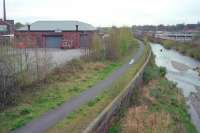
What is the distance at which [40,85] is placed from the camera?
1723 centimetres

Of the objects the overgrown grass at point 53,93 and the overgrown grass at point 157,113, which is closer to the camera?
the overgrown grass at point 53,93

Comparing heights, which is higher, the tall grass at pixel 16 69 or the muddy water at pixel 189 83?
the tall grass at pixel 16 69

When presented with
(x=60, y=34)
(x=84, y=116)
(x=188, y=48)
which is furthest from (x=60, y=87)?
(x=188, y=48)

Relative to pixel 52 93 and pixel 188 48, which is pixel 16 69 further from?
pixel 188 48

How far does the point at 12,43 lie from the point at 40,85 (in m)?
3.68

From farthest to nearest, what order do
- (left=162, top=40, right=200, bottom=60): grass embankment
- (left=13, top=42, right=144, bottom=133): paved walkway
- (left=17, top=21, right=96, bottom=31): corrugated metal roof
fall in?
(left=162, top=40, right=200, bottom=60): grass embankment
(left=17, top=21, right=96, bottom=31): corrugated metal roof
(left=13, top=42, right=144, bottom=133): paved walkway

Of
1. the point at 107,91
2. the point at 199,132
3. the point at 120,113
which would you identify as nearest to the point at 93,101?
the point at 120,113

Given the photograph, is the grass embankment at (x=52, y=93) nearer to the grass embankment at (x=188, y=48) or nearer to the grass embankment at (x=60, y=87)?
the grass embankment at (x=60, y=87)

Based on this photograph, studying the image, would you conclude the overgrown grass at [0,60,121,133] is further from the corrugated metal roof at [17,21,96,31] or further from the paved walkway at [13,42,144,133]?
the corrugated metal roof at [17,21,96,31]

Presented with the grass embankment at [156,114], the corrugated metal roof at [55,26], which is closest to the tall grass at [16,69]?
the grass embankment at [156,114]

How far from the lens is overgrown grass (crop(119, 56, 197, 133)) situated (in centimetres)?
1299

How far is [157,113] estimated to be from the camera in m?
15.6

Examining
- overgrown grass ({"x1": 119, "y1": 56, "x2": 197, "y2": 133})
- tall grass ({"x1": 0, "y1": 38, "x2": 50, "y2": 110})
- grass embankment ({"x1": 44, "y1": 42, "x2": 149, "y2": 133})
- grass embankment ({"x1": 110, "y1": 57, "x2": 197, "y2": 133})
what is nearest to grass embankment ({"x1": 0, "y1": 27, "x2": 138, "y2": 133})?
tall grass ({"x1": 0, "y1": 38, "x2": 50, "y2": 110})

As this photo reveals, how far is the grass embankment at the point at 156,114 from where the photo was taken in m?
12.8
